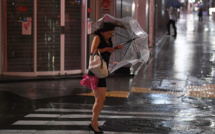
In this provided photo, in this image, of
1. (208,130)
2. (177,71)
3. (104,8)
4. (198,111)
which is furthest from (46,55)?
(208,130)

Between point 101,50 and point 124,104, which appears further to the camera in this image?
point 124,104

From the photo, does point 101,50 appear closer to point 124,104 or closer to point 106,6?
point 124,104

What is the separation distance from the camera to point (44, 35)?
12305 millimetres

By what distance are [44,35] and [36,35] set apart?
0.83 ft

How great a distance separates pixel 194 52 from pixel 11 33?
10041mm

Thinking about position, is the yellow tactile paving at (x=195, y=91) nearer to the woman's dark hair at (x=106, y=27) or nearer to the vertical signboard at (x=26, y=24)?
the vertical signboard at (x=26, y=24)

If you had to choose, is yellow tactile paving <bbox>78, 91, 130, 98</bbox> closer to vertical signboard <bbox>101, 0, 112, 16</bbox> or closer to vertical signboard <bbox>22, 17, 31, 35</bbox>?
vertical signboard <bbox>22, 17, 31, 35</bbox>

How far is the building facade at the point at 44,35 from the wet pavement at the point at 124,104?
0.69 m

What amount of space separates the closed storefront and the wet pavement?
0.65m

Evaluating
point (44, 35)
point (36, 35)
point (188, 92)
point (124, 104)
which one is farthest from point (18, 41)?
point (188, 92)

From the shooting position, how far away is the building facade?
477 inches

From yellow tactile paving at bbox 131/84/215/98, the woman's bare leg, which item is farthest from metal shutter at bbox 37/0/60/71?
the woman's bare leg

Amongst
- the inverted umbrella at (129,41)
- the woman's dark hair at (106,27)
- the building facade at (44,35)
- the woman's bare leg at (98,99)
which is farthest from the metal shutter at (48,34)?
the woman's bare leg at (98,99)

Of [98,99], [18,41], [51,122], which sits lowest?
[51,122]
